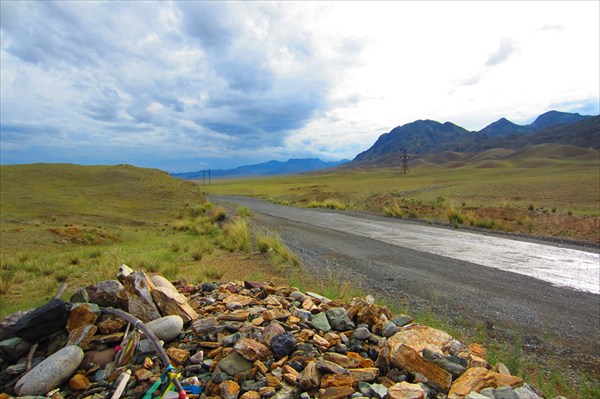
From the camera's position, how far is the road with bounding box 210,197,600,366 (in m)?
7.14

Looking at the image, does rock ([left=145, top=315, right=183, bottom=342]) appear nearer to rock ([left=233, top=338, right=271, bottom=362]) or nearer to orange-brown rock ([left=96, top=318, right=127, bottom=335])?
orange-brown rock ([left=96, top=318, right=127, bottom=335])

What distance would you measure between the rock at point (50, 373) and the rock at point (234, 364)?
Result: 1.61 meters

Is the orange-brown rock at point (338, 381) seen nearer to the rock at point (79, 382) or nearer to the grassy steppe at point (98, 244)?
the rock at point (79, 382)

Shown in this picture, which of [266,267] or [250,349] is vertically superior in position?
[250,349]

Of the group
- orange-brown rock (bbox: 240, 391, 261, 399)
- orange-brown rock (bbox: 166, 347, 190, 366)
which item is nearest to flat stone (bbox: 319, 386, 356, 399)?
orange-brown rock (bbox: 240, 391, 261, 399)

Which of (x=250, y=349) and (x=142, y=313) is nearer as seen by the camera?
(x=250, y=349)

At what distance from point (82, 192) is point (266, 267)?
41853 mm

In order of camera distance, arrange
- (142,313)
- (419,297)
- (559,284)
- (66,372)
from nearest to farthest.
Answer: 1. (66,372)
2. (142,313)
3. (419,297)
4. (559,284)

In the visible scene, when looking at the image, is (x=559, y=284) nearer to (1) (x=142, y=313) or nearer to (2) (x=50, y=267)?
(1) (x=142, y=313)

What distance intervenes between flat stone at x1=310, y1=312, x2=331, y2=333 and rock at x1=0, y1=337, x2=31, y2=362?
3547mm

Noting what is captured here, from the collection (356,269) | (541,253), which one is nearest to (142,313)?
(356,269)

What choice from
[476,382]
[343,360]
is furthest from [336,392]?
[476,382]

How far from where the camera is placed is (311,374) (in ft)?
11.4

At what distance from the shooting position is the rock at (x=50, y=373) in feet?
11.8
